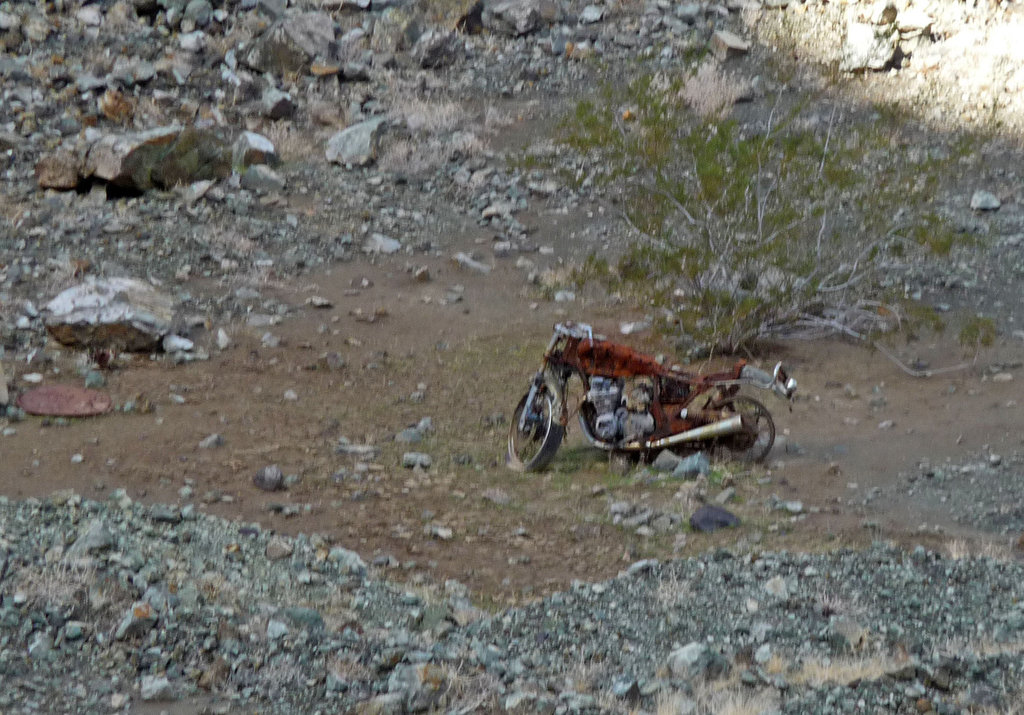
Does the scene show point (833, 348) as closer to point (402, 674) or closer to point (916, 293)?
point (916, 293)

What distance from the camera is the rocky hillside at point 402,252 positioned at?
4.27 m

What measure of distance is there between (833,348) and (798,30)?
7.45m

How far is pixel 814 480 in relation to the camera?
683 cm

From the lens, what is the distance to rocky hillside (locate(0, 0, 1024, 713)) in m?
4.27

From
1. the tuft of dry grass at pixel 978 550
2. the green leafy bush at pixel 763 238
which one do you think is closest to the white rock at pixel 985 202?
the green leafy bush at pixel 763 238

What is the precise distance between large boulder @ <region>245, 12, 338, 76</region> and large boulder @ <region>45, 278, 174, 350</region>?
6.78 metres

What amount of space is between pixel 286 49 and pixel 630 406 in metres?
9.73

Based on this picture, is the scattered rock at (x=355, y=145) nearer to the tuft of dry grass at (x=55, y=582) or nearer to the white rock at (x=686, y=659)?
the tuft of dry grass at (x=55, y=582)

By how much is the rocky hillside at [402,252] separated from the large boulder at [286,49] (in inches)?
1.4

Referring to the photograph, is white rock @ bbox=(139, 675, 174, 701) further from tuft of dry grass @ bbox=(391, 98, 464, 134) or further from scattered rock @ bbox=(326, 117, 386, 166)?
tuft of dry grass @ bbox=(391, 98, 464, 134)

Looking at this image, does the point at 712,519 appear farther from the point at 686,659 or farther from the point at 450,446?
the point at 450,446

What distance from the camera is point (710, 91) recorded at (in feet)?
46.2

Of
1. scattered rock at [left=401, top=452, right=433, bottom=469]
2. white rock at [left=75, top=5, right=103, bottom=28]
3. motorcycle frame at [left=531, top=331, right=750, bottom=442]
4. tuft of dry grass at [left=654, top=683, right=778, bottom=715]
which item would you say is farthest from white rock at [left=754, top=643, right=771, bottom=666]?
white rock at [left=75, top=5, right=103, bottom=28]

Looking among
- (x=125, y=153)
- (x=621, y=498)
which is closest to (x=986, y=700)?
(x=621, y=498)
